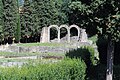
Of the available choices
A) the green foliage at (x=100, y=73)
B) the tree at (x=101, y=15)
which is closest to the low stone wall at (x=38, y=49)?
the green foliage at (x=100, y=73)

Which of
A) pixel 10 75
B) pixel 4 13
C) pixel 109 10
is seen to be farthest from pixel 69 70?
pixel 4 13

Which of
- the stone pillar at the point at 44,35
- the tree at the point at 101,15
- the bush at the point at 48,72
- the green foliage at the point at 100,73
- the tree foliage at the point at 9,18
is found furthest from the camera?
the tree foliage at the point at 9,18

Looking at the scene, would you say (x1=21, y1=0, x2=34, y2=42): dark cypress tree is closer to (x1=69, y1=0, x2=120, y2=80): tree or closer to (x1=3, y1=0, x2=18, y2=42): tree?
(x1=3, y1=0, x2=18, y2=42): tree

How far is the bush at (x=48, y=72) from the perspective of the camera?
35.1ft

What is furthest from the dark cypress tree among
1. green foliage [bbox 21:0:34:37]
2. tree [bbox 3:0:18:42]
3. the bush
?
the bush

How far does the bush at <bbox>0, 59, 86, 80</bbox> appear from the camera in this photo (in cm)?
1069

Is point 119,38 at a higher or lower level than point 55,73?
higher

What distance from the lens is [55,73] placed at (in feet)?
43.7

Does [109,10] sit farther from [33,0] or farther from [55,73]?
[33,0]

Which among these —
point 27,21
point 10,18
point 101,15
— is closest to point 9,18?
point 10,18

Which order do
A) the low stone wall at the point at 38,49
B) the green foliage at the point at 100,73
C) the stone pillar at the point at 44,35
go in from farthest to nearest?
the stone pillar at the point at 44,35 < the low stone wall at the point at 38,49 < the green foliage at the point at 100,73

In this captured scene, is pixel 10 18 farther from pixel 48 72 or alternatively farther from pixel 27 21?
pixel 48 72

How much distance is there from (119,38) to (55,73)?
12.5ft

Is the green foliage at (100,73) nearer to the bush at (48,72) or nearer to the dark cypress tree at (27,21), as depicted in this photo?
the bush at (48,72)
